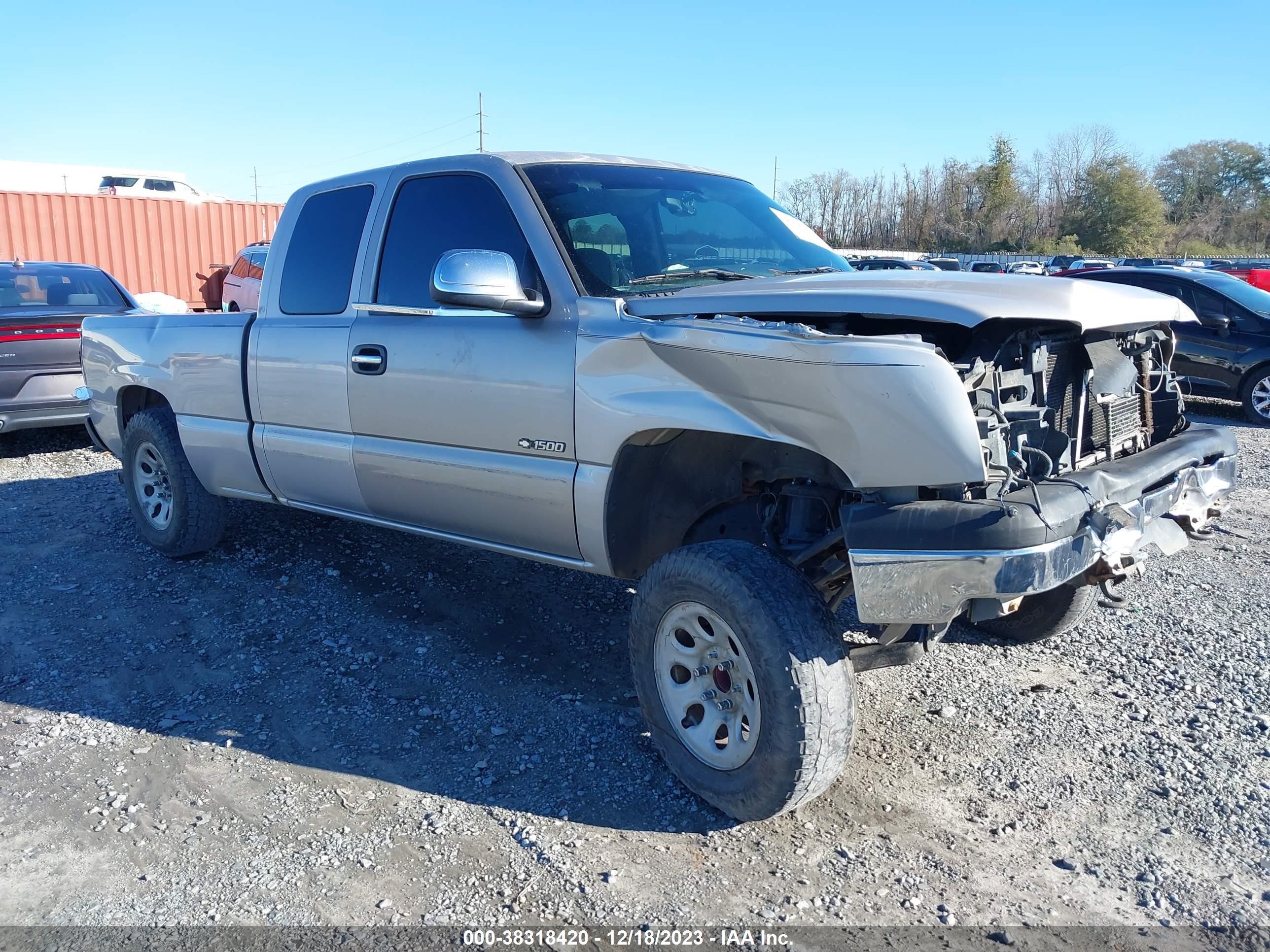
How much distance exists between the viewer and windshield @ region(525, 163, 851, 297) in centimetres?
366

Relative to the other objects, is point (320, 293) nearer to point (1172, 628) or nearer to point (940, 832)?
point (940, 832)

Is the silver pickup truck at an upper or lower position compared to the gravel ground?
upper

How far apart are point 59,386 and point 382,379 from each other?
18.1 ft

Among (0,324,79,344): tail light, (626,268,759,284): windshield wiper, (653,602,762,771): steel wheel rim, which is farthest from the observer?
(0,324,79,344): tail light

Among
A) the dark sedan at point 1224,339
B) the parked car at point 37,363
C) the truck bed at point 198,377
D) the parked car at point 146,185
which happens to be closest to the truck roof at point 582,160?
the truck bed at point 198,377

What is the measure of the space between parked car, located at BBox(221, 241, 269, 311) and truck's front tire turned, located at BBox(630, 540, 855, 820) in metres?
14.0

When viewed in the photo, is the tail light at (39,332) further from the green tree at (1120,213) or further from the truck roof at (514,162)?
the green tree at (1120,213)

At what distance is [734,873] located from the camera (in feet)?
9.50

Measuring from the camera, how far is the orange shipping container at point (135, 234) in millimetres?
18812

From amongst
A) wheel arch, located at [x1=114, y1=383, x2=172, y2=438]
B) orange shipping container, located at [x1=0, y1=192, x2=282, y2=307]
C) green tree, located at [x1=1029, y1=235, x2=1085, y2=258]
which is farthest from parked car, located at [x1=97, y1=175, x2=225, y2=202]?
green tree, located at [x1=1029, y1=235, x2=1085, y2=258]

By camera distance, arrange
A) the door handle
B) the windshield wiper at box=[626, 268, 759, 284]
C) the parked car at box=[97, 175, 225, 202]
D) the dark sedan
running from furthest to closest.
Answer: the parked car at box=[97, 175, 225, 202]
the dark sedan
the door handle
the windshield wiper at box=[626, 268, 759, 284]

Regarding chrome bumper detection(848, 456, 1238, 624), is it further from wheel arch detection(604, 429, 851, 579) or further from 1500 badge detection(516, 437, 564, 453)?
1500 badge detection(516, 437, 564, 453)

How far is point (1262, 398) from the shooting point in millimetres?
10461

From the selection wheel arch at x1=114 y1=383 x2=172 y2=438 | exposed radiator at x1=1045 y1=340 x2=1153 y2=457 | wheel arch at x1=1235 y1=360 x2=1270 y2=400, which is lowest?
wheel arch at x1=1235 y1=360 x2=1270 y2=400
